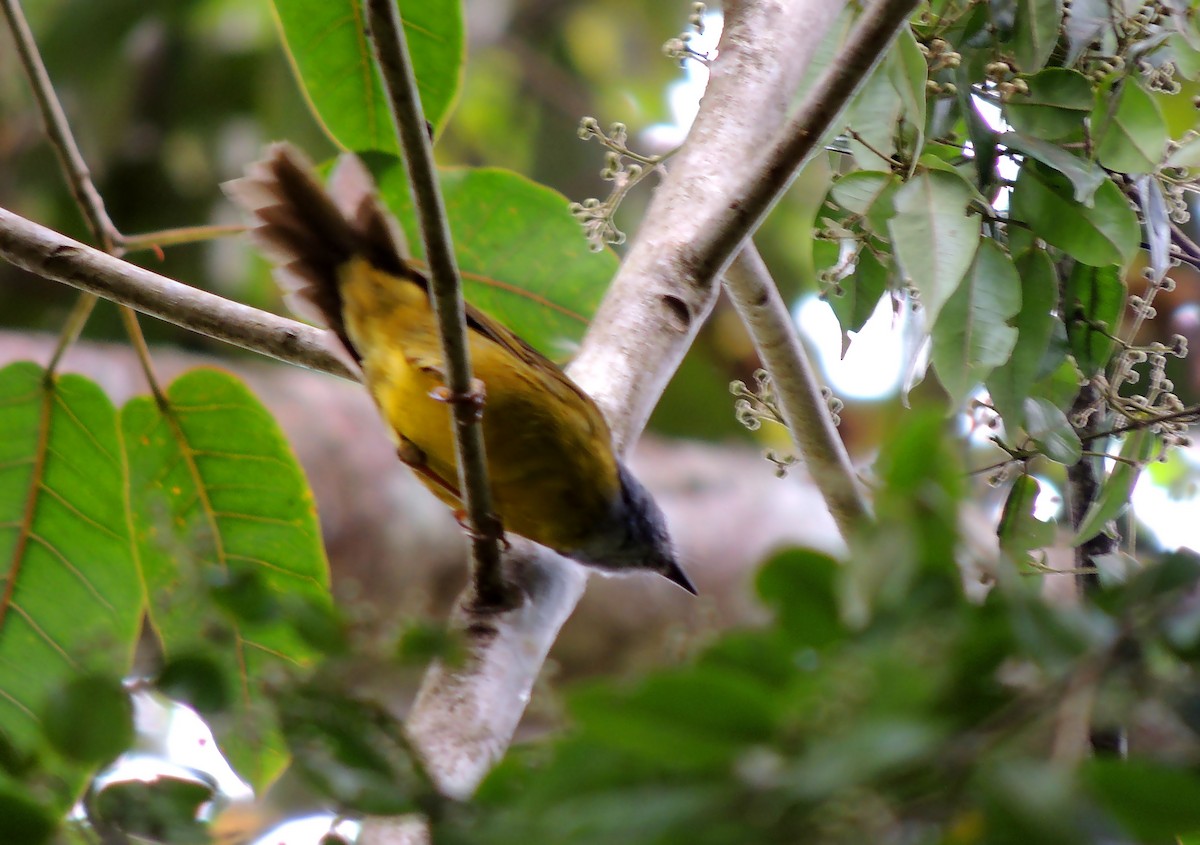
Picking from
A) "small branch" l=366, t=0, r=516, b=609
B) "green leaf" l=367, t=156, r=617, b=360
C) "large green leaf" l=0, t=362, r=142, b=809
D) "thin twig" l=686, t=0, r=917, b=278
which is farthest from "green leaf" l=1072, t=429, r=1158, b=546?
"large green leaf" l=0, t=362, r=142, b=809

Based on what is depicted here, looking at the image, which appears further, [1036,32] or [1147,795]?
[1036,32]

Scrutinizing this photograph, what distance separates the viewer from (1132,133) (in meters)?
1.67

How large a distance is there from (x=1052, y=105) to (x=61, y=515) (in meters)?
2.05

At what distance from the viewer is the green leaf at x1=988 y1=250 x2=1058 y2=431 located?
5.67 ft

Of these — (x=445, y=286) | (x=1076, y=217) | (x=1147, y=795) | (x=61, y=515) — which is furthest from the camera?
(x=61, y=515)

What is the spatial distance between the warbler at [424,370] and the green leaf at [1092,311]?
89 centimetres

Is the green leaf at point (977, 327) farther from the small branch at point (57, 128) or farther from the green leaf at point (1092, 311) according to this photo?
the small branch at point (57, 128)

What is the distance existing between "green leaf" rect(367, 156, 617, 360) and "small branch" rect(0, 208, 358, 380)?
2.08 ft

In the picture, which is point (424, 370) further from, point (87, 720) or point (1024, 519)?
point (87, 720)

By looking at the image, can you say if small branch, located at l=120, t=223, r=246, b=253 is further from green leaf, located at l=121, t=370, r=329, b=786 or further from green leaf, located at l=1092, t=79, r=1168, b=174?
green leaf, located at l=1092, t=79, r=1168, b=174

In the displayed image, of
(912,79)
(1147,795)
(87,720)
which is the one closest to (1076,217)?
(912,79)

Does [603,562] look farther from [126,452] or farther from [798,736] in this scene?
[798,736]

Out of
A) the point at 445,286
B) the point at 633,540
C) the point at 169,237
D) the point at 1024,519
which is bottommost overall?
the point at 633,540

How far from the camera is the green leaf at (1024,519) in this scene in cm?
188
